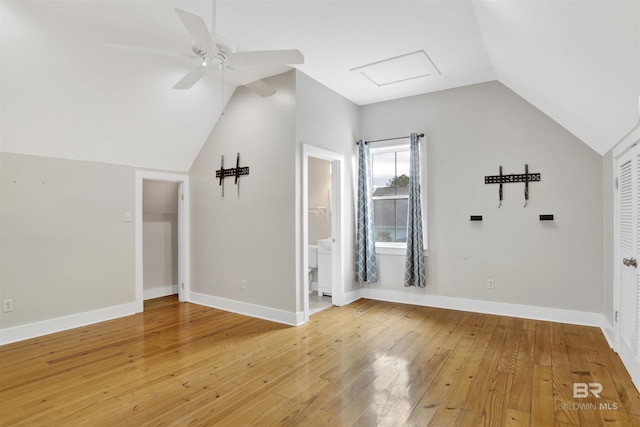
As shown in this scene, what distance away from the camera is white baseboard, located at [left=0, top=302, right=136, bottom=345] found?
140 inches

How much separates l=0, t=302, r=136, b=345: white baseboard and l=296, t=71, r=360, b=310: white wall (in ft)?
7.73

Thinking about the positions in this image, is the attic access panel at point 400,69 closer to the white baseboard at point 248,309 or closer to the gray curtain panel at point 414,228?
the gray curtain panel at point 414,228

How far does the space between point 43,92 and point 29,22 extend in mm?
673

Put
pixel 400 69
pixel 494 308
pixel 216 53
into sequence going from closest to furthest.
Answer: pixel 216 53 < pixel 400 69 < pixel 494 308

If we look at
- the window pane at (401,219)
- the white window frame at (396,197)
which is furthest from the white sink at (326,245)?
the window pane at (401,219)

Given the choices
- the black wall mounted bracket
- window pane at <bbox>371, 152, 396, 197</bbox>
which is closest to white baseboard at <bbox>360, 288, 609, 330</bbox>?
the black wall mounted bracket

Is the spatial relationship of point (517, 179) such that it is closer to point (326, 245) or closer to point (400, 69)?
point (400, 69)

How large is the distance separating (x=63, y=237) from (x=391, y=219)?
14.0ft

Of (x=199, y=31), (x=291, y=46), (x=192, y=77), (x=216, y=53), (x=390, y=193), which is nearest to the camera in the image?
(x=199, y=31)

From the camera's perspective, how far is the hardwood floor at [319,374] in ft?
7.39

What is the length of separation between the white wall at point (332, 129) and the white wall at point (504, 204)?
1.80 ft

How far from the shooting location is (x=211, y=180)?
196 inches

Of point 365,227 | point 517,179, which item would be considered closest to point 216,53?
point 365,227

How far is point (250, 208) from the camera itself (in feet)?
14.7
